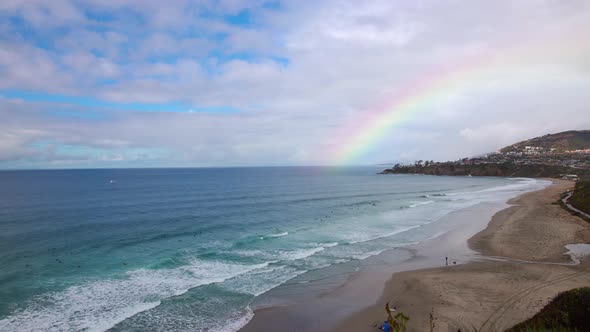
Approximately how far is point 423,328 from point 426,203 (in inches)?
2116

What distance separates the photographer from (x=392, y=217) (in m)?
51.7

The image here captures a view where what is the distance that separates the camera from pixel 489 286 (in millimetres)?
22703

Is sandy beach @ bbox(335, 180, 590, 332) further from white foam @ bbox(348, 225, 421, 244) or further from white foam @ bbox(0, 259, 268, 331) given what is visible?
white foam @ bbox(0, 259, 268, 331)

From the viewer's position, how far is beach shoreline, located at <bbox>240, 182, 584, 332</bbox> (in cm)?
1813

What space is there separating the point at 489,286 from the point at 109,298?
23675 mm

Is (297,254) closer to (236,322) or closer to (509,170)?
(236,322)

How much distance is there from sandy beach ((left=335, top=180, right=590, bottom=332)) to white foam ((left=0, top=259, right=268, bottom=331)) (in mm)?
11004

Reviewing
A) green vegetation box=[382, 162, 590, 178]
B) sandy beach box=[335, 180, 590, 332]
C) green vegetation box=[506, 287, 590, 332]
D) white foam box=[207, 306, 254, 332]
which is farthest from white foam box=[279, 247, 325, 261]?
green vegetation box=[382, 162, 590, 178]

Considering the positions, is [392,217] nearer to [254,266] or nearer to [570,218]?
[570,218]

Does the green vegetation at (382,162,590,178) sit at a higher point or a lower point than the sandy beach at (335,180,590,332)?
higher

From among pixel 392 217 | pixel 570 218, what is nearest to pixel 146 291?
pixel 392 217

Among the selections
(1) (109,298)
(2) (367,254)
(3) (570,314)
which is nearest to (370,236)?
(2) (367,254)

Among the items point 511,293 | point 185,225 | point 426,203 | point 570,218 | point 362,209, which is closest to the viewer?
point 511,293

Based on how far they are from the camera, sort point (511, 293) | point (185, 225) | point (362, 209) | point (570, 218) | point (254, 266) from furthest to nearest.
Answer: point (362, 209) → point (570, 218) → point (185, 225) → point (254, 266) → point (511, 293)
